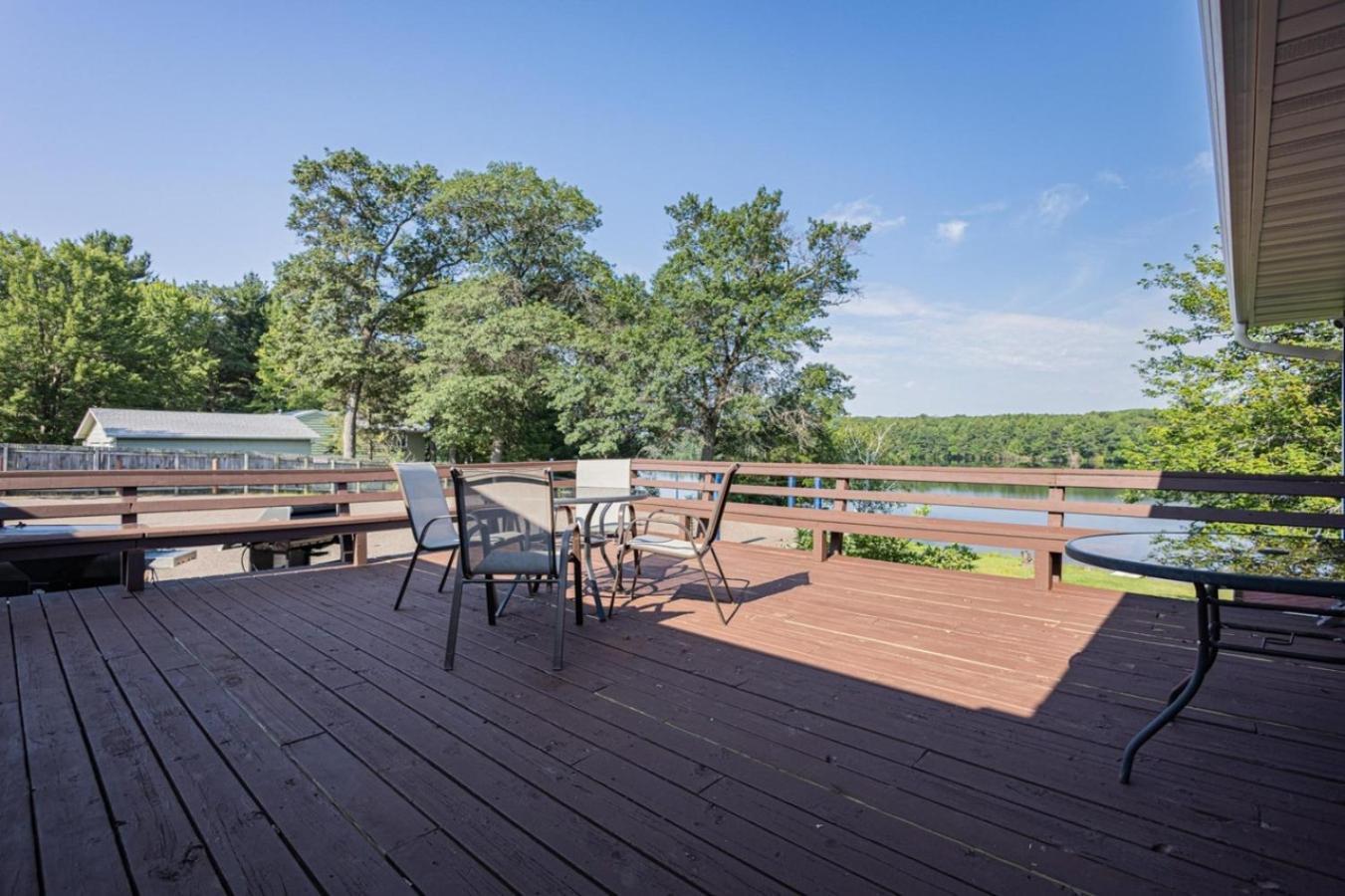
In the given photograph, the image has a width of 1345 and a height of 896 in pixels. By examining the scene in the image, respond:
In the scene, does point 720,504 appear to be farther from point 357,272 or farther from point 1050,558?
point 357,272

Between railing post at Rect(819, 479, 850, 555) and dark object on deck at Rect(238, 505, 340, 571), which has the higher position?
railing post at Rect(819, 479, 850, 555)

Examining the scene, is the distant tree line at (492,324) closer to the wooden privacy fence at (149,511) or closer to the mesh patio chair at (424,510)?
the wooden privacy fence at (149,511)

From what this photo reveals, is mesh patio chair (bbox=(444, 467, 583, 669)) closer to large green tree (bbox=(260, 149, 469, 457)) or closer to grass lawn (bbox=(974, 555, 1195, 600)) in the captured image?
grass lawn (bbox=(974, 555, 1195, 600))

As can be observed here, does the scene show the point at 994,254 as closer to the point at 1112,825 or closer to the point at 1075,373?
the point at 1075,373

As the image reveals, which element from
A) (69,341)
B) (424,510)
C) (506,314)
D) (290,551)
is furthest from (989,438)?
(69,341)

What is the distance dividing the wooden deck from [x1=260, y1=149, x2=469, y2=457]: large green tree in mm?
18780

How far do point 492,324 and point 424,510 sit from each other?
1443 centimetres

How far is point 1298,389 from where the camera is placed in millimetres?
8609

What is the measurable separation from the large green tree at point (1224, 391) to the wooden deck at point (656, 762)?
834cm

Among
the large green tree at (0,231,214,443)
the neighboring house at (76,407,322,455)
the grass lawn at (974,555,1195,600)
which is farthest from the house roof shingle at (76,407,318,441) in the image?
the grass lawn at (974,555,1195,600)

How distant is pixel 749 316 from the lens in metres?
15.4

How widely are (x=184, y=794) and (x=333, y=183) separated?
74.0 ft

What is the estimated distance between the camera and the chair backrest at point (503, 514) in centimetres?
267

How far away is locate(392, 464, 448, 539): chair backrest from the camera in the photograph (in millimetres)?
3502
